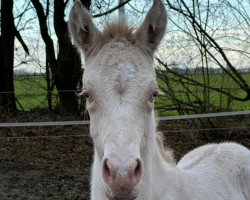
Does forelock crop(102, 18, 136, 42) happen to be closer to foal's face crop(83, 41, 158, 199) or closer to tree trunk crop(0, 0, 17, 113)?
foal's face crop(83, 41, 158, 199)

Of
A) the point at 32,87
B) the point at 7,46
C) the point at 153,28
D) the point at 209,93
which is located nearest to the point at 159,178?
the point at 153,28

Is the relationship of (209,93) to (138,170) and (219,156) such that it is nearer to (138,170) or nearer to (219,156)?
(219,156)

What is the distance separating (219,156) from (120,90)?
1.61m

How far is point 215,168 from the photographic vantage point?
3.07 m

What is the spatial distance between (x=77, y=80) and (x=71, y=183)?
4670 millimetres

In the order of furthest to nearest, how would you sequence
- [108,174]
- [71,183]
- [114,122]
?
[71,183] → [114,122] → [108,174]

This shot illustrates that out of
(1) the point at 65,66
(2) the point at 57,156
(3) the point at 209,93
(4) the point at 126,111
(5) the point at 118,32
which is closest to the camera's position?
(4) the point at 126,111

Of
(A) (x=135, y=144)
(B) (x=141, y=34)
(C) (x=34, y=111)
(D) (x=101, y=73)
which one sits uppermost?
(B) (x=141, y=34)

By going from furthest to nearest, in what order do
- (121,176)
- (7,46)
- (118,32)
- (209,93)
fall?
(7,46) → (209,93) → (118,32) → (121,176)

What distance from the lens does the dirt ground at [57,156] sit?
5.42 meters

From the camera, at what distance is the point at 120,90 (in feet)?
6.57

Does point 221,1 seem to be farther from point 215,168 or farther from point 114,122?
point 114,122

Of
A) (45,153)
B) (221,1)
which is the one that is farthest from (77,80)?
(221,1)

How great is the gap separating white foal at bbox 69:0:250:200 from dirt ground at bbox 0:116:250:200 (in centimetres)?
A: 299
